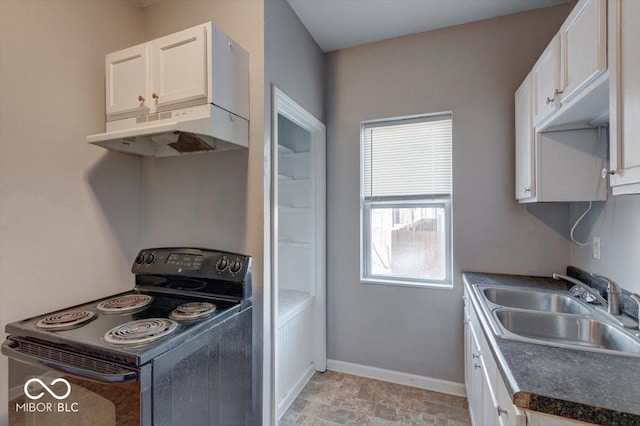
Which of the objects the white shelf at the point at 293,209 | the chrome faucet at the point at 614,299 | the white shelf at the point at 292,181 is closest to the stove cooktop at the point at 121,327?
the white shelf at the point at 293,209

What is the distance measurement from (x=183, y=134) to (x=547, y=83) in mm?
1931

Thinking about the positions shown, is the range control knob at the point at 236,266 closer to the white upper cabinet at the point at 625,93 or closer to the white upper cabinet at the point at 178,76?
the white upper cabinet at the point at 178,76

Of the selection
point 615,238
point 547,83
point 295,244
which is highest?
point 547,83

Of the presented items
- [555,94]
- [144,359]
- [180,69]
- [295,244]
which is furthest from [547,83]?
[144,359]

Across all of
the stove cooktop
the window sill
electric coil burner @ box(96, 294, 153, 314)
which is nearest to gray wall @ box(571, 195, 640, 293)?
the window sill

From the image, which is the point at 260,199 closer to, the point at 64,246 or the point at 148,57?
the point at 148,57

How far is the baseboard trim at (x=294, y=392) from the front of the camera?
202 cm

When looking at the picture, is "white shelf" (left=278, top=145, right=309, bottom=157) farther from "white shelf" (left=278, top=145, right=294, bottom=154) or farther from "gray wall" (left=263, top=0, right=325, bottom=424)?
"gray wall" (left=263, top=0, right=325, bottom=424)

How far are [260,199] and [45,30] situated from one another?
1440mm

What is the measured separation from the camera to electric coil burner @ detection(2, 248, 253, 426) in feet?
3.24

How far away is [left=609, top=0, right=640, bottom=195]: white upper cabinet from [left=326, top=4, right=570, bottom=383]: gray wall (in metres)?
1.20

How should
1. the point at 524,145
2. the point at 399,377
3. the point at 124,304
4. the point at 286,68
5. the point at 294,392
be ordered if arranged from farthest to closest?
the point at 399,377, the point at 294,392, the point at 286,68, the point at 524,145, the point at 124,304

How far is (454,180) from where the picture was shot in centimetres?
230

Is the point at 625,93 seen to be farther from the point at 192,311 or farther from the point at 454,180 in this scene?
the point at 192,311
